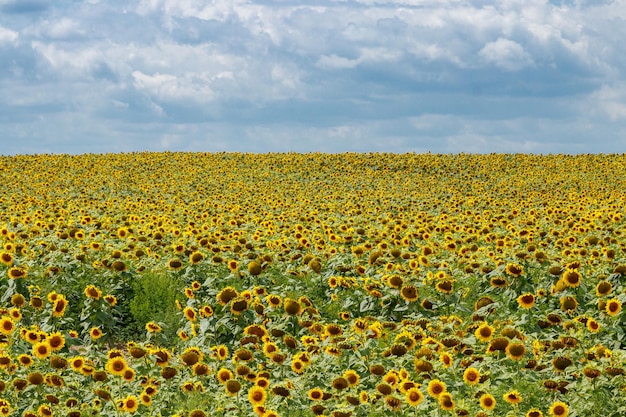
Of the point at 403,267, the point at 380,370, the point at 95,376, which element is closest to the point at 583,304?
the point at 403,267

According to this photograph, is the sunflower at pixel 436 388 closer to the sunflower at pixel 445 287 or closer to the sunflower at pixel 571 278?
the sunflower at pixel 445 287

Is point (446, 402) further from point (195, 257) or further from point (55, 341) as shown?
point (195, 257)

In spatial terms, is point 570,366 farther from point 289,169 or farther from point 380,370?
point 289,169

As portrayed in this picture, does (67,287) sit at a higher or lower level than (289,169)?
lower

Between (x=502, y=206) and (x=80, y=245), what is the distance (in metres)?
14.5

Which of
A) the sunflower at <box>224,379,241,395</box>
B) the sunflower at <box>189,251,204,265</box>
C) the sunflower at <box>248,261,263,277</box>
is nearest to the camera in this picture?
the sunflower at <box>224,379,241,395</box>

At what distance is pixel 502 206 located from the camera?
22.1 meters

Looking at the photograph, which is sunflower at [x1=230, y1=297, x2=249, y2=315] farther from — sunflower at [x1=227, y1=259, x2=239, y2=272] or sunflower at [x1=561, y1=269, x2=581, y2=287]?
sunflower at [x1=561, y1=269, x2=581, y2=287]

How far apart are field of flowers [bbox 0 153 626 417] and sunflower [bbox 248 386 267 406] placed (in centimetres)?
1

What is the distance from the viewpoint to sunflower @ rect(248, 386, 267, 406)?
207 inches

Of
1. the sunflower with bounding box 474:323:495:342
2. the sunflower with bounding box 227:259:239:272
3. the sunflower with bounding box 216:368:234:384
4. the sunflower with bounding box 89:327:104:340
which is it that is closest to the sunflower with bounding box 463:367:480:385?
the sunflower with bounding box 474:323:495:342

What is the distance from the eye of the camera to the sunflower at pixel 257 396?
5.25 metres

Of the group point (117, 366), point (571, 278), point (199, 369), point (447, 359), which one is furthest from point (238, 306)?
point (571, 278)

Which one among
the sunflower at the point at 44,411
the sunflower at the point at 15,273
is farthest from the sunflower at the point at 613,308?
the sunflower at the point at 15,273
